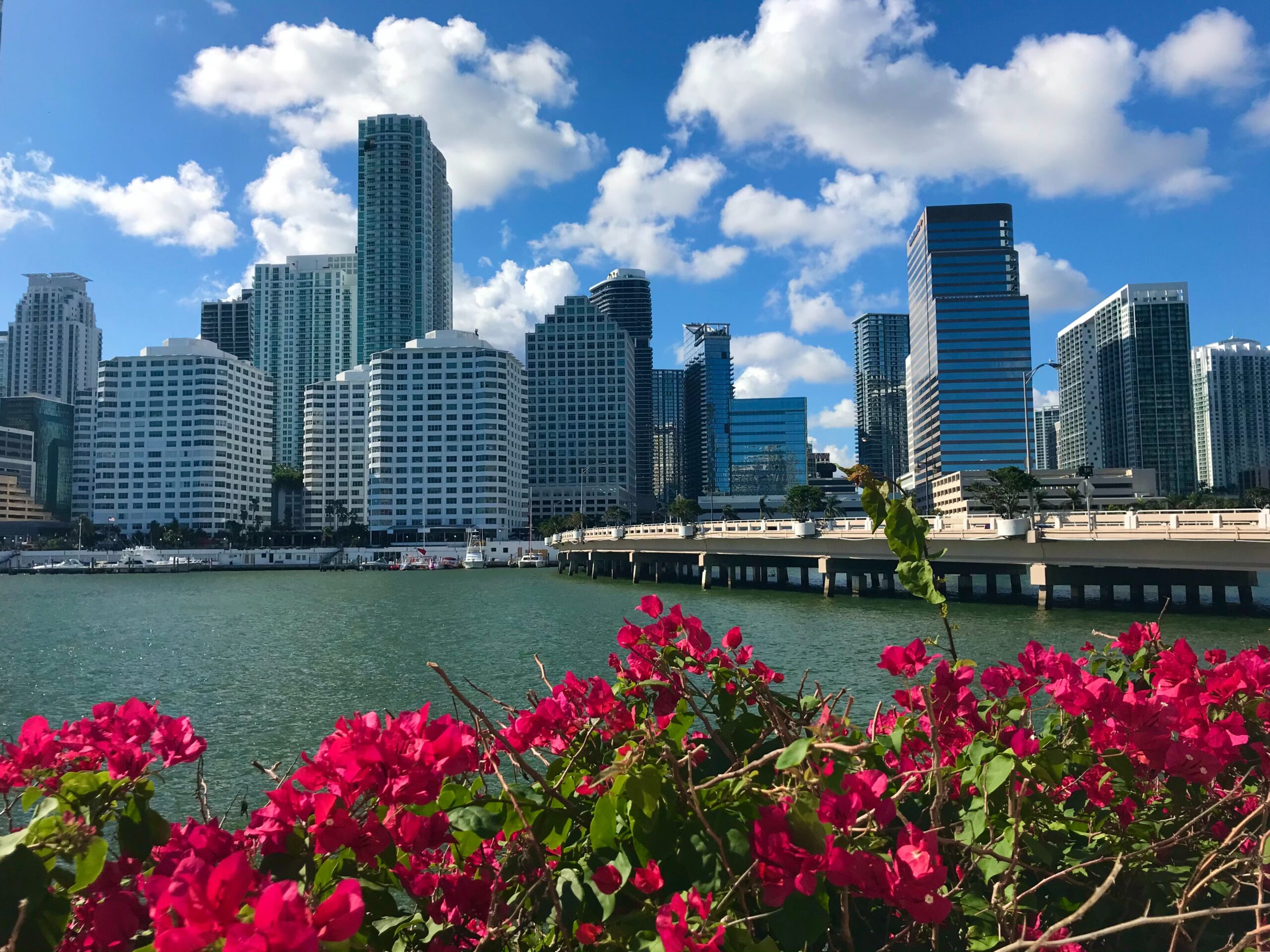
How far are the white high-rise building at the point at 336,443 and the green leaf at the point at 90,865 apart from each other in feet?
583

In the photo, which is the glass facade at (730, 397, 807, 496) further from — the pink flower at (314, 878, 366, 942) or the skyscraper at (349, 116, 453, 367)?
the pink flower at (314, 878, 366, 942)

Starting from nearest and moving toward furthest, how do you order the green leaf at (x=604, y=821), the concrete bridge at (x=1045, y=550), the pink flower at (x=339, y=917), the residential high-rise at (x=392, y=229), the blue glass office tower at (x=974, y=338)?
the pink flower at (x=339, y=917), the green leaf at (x=604, y=821), the concrete bridge at (x=1045, y=550), the blue glass office tower at (x=974, y=338), the residential high-rise at (x=392, y=229)

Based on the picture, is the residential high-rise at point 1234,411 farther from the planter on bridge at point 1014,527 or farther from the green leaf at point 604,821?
the green leaf at point 604,821

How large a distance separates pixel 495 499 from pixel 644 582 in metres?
80.2

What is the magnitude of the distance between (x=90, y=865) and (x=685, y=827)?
154 centimetres

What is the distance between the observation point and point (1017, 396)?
454 ft

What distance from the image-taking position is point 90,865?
186 cm

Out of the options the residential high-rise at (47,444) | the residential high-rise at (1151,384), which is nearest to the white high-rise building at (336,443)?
the residential high-rise at (47,444)

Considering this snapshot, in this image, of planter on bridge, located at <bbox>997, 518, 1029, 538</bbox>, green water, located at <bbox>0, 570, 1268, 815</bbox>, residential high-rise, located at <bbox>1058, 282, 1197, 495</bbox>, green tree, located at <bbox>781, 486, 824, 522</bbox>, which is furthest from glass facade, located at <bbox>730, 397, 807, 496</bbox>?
planter on bridge, located at <bbox>997, 518, 1029, 538</bbox>

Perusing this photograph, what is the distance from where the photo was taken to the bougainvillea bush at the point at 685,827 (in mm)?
1919

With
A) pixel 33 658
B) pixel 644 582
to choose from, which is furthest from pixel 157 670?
pixel 644 582

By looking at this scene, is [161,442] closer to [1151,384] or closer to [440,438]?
[440,438]

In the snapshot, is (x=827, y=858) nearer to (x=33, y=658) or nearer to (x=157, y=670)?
(x=157, y=670)

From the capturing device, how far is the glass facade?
186m
